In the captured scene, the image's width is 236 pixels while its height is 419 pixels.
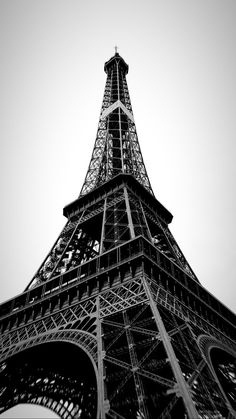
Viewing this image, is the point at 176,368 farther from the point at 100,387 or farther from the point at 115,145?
the point at 115,145

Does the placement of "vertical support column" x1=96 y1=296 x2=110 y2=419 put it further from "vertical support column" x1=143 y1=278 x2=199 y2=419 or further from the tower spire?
the tower spire

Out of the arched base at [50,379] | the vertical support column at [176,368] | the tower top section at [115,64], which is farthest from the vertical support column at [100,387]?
the tower top section at [115,64]

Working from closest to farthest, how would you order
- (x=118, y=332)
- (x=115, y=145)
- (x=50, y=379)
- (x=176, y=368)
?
1. (x=176, y=368)
2. (x=118, y=332)
3. (x=50, y=379)
4. (x=115, y=145)

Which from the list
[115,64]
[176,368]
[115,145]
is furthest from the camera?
[115,64]

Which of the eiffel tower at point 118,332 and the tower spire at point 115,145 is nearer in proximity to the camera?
the eiffel tower at point 118,332

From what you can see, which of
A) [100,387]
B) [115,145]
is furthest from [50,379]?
[115,145]

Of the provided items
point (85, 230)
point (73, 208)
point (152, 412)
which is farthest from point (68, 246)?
point (152, 412)

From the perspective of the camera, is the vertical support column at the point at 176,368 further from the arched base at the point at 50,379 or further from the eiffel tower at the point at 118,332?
the arched base at the point at 50,379
